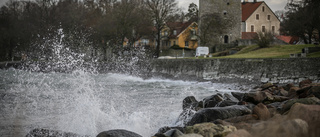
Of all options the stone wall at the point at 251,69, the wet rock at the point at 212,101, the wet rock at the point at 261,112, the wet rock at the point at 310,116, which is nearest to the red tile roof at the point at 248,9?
the stone wall at the point at 251,69

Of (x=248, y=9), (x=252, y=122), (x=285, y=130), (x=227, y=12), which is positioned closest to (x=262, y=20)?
(x=248, y=9)

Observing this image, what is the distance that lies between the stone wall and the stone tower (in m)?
19.3

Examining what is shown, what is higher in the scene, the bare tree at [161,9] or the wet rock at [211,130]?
the bare tree at [161,9]

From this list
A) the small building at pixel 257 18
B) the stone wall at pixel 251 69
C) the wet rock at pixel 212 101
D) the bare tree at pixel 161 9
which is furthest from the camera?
the small building at pixel 257 18

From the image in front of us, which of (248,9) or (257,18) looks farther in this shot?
(248,9)

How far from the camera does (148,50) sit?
51.6 m

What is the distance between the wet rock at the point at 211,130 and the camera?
4275 millimetres

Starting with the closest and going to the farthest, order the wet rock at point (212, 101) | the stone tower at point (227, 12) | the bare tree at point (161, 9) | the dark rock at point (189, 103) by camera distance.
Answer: the wet rock at point (212, 101)
the dark rock at point (189, 103)
the stone tower at point (227, 12)
the bare tree at point (161, 9)

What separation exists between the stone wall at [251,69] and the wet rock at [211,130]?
12.4m

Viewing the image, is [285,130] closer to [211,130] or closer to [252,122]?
[211,130]

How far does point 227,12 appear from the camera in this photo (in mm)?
45000

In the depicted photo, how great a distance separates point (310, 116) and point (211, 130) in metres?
1.28

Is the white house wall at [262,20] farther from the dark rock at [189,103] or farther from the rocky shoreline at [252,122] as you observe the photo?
the rocky shoreline at [252,122]

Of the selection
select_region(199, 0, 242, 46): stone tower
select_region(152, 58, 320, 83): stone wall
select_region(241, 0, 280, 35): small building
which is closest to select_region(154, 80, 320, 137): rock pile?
select_region(152, 58, 320, 83): stone wall
